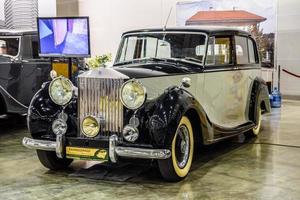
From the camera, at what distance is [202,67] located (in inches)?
187

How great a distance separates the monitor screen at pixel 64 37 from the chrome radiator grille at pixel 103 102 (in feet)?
4.84

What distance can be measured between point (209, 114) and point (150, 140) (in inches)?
44.1

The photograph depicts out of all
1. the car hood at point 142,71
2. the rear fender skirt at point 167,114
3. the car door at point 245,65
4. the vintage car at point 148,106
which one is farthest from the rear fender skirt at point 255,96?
the rear fender skirt at point 167,114

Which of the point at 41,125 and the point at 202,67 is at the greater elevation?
the point at 202,67

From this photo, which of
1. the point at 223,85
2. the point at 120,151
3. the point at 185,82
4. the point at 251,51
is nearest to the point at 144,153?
the point at 120,151

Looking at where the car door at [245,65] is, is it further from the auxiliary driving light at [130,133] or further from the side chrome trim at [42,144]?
the side chrome trim at [42,144]

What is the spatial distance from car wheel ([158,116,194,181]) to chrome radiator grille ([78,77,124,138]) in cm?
51

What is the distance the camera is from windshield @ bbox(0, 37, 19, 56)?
6848mm

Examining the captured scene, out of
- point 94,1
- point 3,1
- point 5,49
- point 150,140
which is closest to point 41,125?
point 150,140

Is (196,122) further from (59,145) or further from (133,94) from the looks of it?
(59,145)

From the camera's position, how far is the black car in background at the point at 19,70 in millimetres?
6680

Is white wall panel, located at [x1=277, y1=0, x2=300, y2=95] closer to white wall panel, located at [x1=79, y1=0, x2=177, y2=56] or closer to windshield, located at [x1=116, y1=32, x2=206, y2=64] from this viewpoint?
white wall panel, located at [x1=79, y1=0, x2=177, y2=56]

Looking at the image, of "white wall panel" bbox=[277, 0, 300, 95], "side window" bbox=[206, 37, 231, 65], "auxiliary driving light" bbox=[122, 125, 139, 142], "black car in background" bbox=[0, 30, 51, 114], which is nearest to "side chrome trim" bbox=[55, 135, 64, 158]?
"auxiliary driving light" bbox=[122, 125, 139, 142]

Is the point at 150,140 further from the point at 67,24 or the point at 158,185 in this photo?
the point at 67,24
